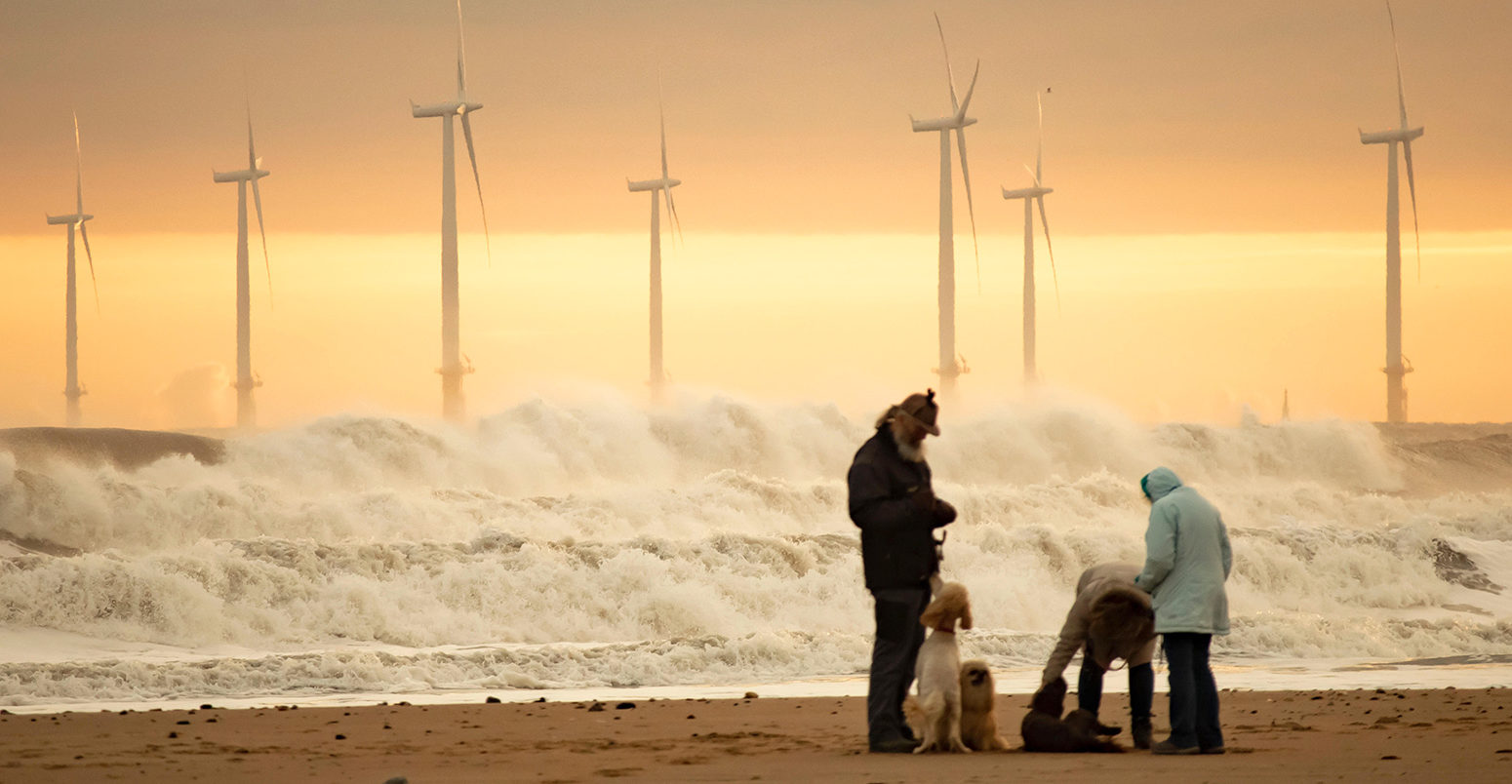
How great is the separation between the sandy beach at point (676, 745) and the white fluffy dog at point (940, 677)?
0.22 m

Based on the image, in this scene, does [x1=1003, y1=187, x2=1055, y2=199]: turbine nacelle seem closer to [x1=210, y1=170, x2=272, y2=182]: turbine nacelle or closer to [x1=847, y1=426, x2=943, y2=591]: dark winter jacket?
[x1=210, y1=170, x2=272, y2=182]: turbine nacelle

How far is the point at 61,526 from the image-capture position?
33.6 meters

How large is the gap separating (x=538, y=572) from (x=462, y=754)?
14.1 m

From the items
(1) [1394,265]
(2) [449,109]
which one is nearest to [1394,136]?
(1) [1394,265]

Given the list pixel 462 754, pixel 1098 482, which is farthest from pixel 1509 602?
pixel 462 754

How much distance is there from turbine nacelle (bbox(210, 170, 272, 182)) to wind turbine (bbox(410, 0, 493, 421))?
26.9 feet

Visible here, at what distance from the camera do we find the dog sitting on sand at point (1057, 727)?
9844mm

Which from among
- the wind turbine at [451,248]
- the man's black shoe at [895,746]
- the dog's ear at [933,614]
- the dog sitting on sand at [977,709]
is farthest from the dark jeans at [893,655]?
the wind turbine at [451,248]

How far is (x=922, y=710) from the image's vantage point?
9609 mm

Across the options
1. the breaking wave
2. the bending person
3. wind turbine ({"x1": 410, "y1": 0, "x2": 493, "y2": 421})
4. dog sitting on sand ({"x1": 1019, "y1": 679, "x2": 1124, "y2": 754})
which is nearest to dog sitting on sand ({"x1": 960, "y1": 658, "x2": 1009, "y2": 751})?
dog sitting on sand ({"x1": 1019, "y1": 679, "x2": 1124, "y2": 754})

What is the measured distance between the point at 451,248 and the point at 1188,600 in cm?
5377

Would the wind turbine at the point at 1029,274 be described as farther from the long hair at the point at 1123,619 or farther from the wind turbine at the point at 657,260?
the long hair at the point at 1123,619

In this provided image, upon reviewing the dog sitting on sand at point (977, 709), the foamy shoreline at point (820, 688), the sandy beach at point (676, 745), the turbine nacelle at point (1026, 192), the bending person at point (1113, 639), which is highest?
the turbine nacelle at point (1026, 192)

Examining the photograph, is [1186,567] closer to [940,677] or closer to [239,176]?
[940,677]
